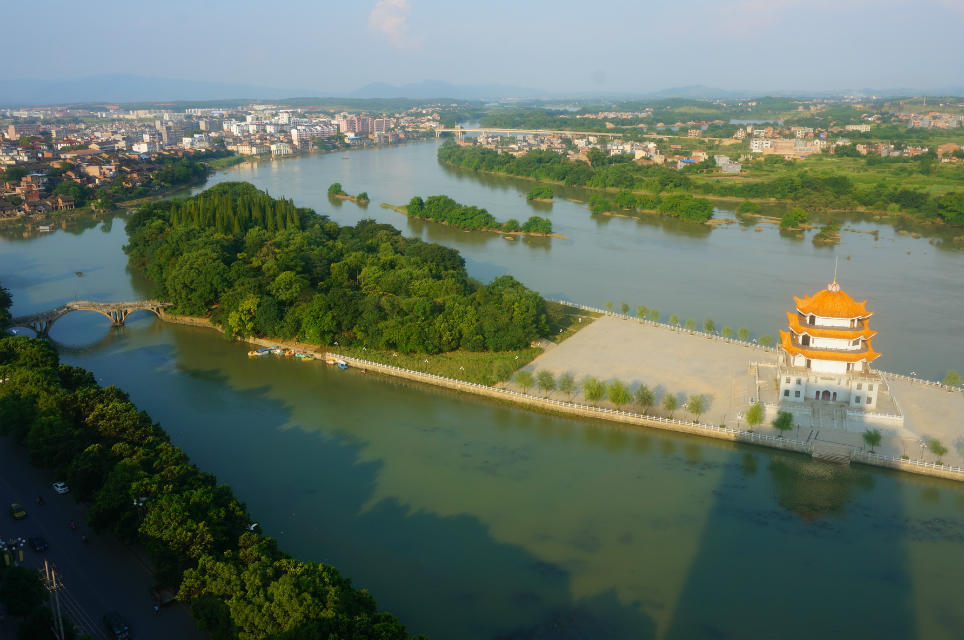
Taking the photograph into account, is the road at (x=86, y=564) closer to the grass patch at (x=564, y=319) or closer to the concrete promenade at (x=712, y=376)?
the concrete promenade at (x=712, y=376)

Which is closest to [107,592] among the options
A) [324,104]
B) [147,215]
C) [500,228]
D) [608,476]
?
[608,476]

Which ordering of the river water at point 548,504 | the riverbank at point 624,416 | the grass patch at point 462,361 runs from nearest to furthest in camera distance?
1. the river water at point 548,504
2. the riverbank at point 624,416
3. the grass patch at point 462,361

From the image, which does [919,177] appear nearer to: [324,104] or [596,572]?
[596,572]

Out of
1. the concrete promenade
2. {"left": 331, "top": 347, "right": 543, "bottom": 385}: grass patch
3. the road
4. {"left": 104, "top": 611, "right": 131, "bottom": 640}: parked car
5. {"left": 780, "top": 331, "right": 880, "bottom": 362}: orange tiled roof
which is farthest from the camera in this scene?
{"left": 331, "top": 347, "right": 543, "bottom": 385}: grass patch

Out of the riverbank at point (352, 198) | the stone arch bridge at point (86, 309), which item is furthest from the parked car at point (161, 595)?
the riverbank at point (352, 198)

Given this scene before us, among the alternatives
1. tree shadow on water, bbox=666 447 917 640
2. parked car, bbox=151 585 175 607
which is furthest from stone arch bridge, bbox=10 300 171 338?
tree shadow on water, bbox=666 447 917 640

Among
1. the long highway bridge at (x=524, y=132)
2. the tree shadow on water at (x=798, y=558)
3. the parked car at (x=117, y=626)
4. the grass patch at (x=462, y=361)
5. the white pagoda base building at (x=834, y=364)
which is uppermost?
the long highway bridge at (x=524, y=132)

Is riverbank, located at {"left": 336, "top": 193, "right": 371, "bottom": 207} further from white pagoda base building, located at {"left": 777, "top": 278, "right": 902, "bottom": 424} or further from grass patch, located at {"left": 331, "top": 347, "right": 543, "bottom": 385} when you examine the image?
white pagoda base building, located at {"left": 777, "top": 278, "right": 902, "bottom": 424}
